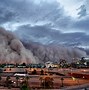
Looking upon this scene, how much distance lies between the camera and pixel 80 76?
106750 mm

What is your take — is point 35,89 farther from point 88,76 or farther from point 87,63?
point 87,63

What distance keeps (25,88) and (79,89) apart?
37.9 feet

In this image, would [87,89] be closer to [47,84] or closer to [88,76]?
[47,84]

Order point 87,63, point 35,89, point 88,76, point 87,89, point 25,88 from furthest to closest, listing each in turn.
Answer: point 87,63
point 88,76
point 35,89
point 87,89
point 25,88

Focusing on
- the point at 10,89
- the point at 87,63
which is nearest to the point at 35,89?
the point at 10,89

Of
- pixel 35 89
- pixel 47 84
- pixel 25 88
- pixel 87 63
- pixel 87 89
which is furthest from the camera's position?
pixel 87 63

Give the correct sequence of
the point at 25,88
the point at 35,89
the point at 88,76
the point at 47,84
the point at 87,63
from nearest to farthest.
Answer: the point at 25,88 < the point at 35,89 < the point at 47,84 < the point at 88,76 < the point at 87,63

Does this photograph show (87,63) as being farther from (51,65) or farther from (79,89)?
(79,89)

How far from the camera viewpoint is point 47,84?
65562mm

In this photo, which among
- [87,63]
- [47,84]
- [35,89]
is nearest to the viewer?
[35,89]

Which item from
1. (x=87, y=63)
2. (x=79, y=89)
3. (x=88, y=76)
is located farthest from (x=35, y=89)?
(x=87, y=63)

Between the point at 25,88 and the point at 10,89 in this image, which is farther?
the point at 10,89

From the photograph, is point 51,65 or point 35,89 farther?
point 51,65

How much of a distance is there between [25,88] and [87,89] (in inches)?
495
